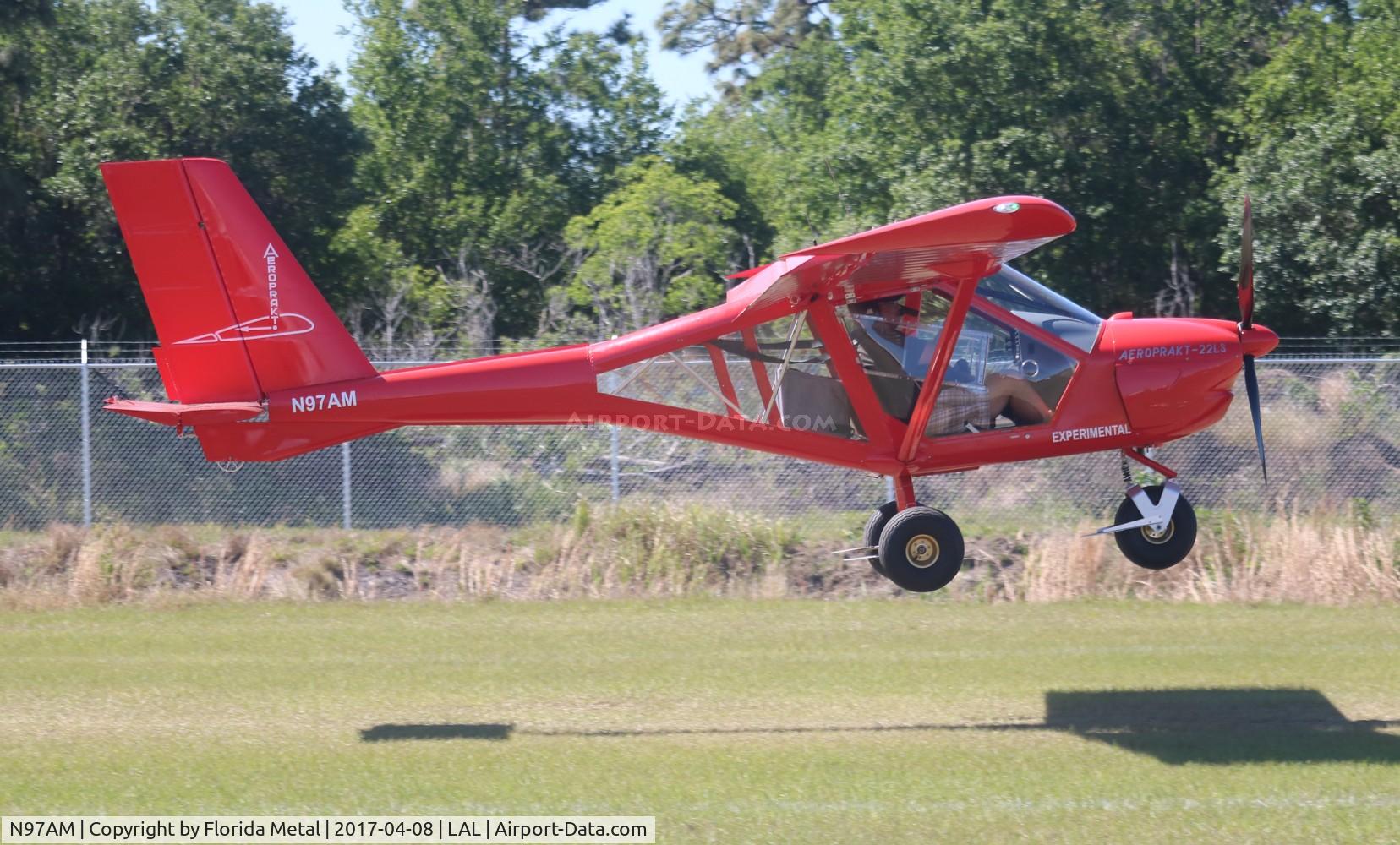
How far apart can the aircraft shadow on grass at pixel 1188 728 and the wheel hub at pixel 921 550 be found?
3.42 ft

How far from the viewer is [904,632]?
1190 cm

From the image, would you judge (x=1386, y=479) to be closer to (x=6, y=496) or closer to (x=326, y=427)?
(x=326, y=427)

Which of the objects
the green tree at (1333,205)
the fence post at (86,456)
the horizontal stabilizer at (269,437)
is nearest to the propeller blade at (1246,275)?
the horizontal stabilizer at (269,437)

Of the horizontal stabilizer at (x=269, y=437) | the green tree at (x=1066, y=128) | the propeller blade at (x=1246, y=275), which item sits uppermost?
the green tree at (x=1066, y=128)

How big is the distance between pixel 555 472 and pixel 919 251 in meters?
7.76

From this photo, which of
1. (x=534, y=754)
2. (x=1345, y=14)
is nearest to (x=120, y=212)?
(x=534, y=754)

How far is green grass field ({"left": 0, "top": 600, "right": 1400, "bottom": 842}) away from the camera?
702cm

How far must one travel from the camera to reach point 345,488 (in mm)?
15078

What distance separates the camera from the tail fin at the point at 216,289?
8.45 metres

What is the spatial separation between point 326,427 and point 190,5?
18241 millimetres

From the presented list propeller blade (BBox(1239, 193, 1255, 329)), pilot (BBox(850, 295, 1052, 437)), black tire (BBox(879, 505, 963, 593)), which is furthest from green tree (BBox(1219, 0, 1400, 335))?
black tire (BBox(879, 505, 963, 593))

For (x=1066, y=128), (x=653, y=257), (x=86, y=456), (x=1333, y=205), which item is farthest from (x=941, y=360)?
(x=1066, y=128)

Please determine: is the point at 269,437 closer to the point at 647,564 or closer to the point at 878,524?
the point at 878,524

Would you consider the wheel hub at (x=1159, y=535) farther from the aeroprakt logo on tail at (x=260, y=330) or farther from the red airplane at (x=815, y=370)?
the aeroprakt logo on tail at (x=260, y=330)
